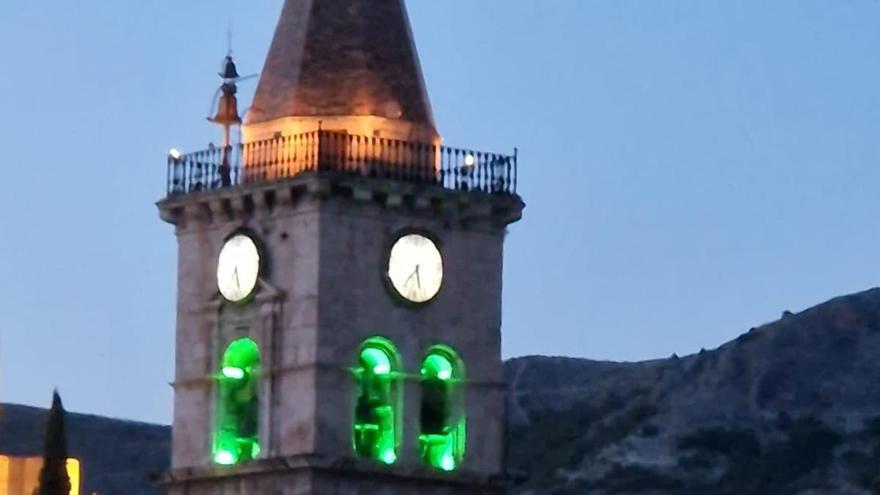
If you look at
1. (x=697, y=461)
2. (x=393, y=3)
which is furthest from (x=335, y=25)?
(x=697, y=461)

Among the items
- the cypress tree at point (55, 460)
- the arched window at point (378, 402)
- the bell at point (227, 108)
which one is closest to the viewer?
the cypress tree at point (55, 460)

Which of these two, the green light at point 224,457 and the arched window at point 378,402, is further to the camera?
the green light at point 224,457

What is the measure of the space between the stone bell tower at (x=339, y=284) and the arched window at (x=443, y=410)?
22mm

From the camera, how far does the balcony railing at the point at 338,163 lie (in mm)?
60656

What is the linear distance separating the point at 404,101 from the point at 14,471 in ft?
28.0

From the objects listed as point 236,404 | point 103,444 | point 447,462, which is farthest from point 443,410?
point 103,444

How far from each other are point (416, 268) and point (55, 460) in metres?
6.77

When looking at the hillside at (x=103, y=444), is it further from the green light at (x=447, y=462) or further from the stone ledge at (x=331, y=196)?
the green light at (x=447, y=462)

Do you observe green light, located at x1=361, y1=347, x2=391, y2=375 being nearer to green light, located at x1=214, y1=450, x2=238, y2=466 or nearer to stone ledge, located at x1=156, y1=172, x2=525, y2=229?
stone ledge, located at x1=156, y1=172, x2=525, y2=229

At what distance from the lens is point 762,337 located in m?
173

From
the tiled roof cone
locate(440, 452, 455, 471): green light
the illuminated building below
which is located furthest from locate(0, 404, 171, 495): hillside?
locate(440, 452, 455, 471): green light

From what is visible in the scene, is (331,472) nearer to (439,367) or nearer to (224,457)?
(224,457)

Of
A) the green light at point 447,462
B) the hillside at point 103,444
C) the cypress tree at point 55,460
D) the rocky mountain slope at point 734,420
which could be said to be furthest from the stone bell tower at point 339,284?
the rocky mountain slope at point 734,420

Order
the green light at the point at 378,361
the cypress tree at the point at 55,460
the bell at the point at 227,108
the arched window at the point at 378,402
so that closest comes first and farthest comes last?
the cypress tree at the point at 55,460
the arched window at the point at 378,402
the green light at the point at 378,361
the bell at the point at 227,108
